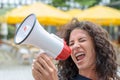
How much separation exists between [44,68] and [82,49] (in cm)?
67

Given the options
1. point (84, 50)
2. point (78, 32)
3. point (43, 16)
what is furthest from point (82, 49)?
point (43, 16)

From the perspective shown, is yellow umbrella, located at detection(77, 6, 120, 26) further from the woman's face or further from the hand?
the hand

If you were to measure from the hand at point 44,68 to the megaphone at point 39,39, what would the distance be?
35 mm

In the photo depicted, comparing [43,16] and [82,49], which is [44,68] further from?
[43,16]

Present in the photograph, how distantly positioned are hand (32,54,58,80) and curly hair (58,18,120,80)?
0.72 m

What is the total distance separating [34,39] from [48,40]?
0.07 meters

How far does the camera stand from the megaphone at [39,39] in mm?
1681

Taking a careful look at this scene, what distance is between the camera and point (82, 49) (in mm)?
2387

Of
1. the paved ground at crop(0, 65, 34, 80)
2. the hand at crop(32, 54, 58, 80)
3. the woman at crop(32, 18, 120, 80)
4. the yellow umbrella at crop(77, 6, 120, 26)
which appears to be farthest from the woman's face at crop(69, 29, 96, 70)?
the yellow umbrella at crop(77, 6, 120, 26)

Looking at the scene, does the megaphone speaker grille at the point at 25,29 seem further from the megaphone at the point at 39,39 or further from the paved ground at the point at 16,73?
the paved ground at the point at 16,73

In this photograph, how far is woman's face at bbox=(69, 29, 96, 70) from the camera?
2369 mm

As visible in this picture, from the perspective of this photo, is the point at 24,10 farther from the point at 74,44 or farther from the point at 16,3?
the point at 74,44

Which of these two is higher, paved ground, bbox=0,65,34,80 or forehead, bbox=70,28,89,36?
forehead, bbox=70,28,89,36

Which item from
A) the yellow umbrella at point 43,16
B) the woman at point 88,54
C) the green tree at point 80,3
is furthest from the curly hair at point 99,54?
the green tree at point 80,3
